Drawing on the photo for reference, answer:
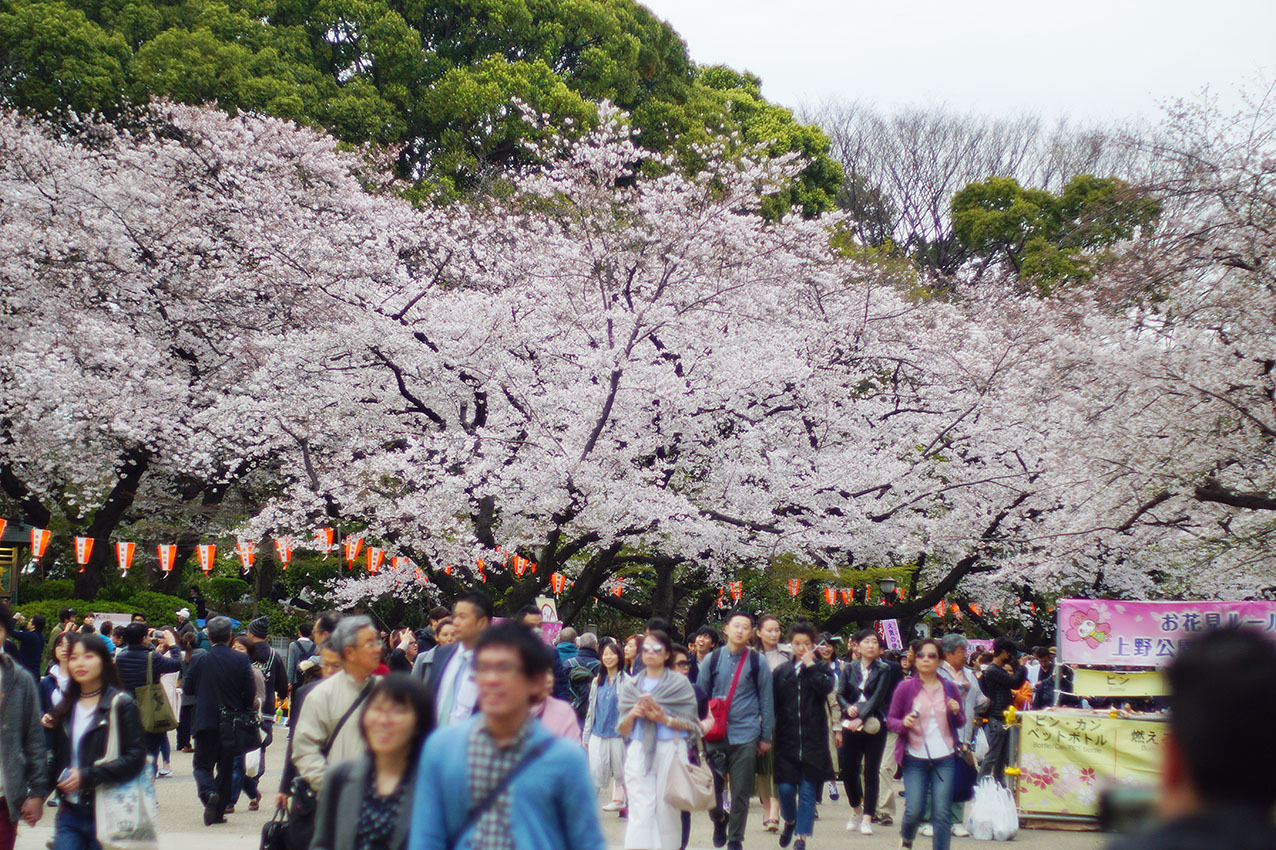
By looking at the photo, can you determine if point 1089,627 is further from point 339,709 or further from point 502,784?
point 502,784

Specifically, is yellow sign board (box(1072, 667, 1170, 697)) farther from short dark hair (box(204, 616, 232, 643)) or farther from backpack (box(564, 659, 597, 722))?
short dark hair (box(204, 616, 232, 643))

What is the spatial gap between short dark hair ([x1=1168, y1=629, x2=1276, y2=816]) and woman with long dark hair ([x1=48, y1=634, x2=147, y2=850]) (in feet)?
15.3

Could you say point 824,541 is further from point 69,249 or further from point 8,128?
point 8,128

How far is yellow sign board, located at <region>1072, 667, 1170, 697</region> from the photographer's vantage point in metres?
9.98

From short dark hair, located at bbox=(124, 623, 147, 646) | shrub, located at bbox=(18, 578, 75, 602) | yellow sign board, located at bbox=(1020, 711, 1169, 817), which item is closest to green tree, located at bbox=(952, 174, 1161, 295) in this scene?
yellow sign board, located at bbox=(1020, 711, 1169, 817)

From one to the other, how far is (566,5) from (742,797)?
2662 cm

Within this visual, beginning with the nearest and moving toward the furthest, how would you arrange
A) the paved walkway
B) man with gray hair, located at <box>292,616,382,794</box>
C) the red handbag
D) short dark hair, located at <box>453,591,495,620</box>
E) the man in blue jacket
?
the man in blue jacket < man with gray hair, located at <box>292,616,382,794</box> < short dark hair, located at <box>453,591,495,620</box> < the red handbag < the paved walkway

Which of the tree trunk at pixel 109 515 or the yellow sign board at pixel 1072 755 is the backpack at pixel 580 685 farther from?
the tree trunk at pixel 109 515

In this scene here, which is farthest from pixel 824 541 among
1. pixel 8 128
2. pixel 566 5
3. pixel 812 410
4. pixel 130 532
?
pixel 566 5

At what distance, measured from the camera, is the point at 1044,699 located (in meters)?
12.6

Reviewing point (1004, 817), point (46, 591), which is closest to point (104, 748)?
point (1004, 817)

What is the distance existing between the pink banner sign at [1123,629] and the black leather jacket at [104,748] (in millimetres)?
7567

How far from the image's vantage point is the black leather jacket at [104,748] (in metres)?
5.00

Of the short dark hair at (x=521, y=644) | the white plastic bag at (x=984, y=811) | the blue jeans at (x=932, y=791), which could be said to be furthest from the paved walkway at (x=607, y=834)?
the short dark hair at (x=521, y=644)
